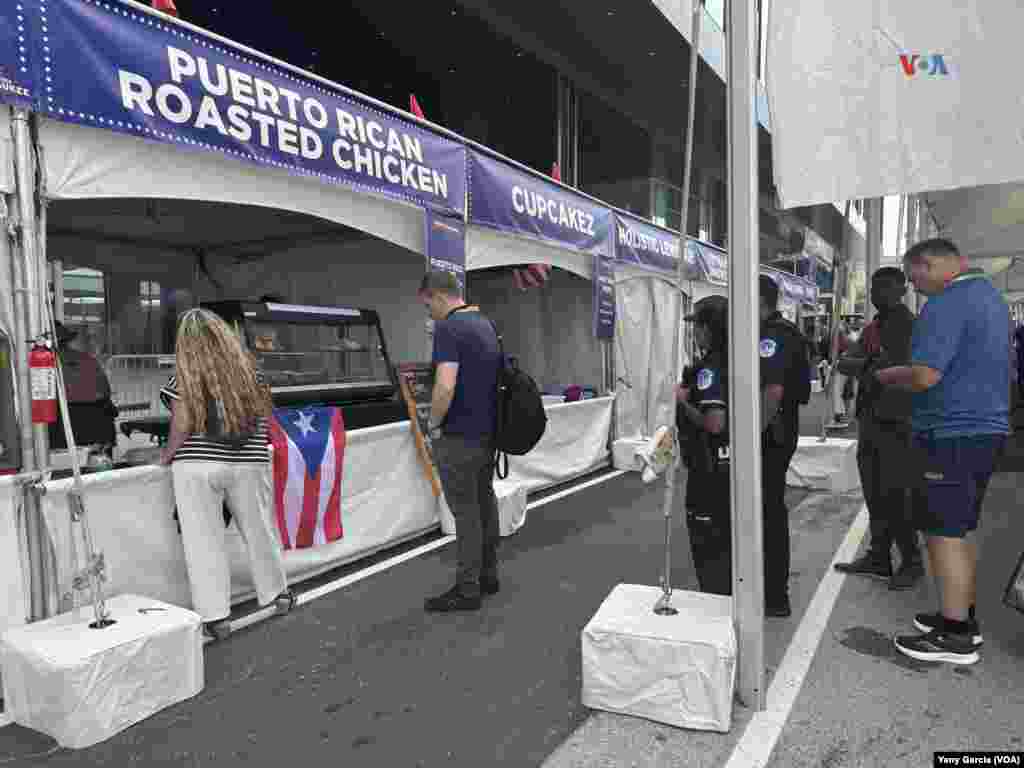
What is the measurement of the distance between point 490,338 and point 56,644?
2372mm

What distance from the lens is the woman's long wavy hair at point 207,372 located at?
345cm

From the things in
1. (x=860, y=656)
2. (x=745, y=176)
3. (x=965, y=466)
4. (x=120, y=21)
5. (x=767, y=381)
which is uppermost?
(x=120, y=21)

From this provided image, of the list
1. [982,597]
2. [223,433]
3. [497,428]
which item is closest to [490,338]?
[497,428]

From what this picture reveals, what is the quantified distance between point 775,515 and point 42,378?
3502 millimetres

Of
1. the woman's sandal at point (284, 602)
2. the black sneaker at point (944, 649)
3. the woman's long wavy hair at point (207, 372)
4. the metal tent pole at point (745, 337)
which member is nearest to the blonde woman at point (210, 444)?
the woman's long wavy hair at point (207, 372)

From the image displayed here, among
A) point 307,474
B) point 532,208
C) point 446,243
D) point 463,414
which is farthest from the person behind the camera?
point 532,208

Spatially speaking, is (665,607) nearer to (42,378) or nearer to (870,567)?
(870,567)

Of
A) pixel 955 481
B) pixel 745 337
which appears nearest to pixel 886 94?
pixel 745 337

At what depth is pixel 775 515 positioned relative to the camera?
372 centimetres

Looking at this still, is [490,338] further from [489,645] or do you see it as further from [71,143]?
[71,143]

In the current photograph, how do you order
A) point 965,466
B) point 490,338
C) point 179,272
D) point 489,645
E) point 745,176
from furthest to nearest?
point 179,272 → point 490,338 → point 489,645 → point 965,466 → point 745,176

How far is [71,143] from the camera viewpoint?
3.40m

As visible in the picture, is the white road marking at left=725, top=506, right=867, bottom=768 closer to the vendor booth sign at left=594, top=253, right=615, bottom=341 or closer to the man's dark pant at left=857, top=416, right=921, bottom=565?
the man's dark pant at left=857, top=416, right=921, bottom=565

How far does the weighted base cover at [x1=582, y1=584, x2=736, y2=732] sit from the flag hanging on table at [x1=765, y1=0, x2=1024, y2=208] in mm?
1924
